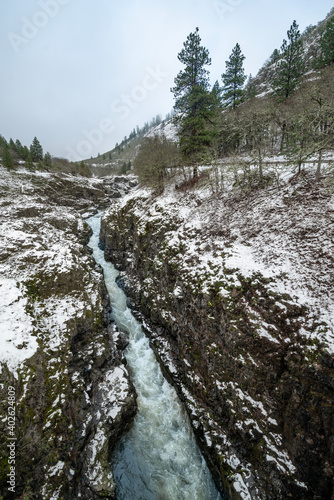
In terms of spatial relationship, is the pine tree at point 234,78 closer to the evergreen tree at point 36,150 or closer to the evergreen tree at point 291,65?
the evergreen tree at point 291,65

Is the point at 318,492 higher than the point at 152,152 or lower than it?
lower

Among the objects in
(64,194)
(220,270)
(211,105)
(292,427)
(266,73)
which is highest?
(266,73)

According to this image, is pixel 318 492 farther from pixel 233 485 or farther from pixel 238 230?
pixel 238 230

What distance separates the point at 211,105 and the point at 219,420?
2472cm

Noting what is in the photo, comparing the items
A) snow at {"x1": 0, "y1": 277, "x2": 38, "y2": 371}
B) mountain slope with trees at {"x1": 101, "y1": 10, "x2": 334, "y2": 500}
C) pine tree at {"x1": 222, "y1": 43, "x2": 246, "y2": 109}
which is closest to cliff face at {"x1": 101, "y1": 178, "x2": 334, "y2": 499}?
mountain slope with trees at {"x1": 101, "y1": 10, "x2": 334, "y2": 500}

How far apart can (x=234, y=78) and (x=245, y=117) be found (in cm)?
1790

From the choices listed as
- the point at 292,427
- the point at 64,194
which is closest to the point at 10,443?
the point at 292,427

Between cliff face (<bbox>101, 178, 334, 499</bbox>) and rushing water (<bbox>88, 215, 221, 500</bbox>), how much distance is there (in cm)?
71

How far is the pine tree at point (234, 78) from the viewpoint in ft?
90.9

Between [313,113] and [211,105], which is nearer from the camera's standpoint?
[313,113]

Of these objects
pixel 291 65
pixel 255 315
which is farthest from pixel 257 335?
pixel 291 65

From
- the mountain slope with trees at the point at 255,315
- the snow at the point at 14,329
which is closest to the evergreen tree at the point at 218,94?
the mountain slope with trees at the point at 255,315

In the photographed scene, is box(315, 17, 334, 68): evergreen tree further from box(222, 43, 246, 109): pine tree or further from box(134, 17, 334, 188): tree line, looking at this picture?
box(222, 43, 246, 109): pine tree

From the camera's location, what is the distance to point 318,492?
5.71 m
